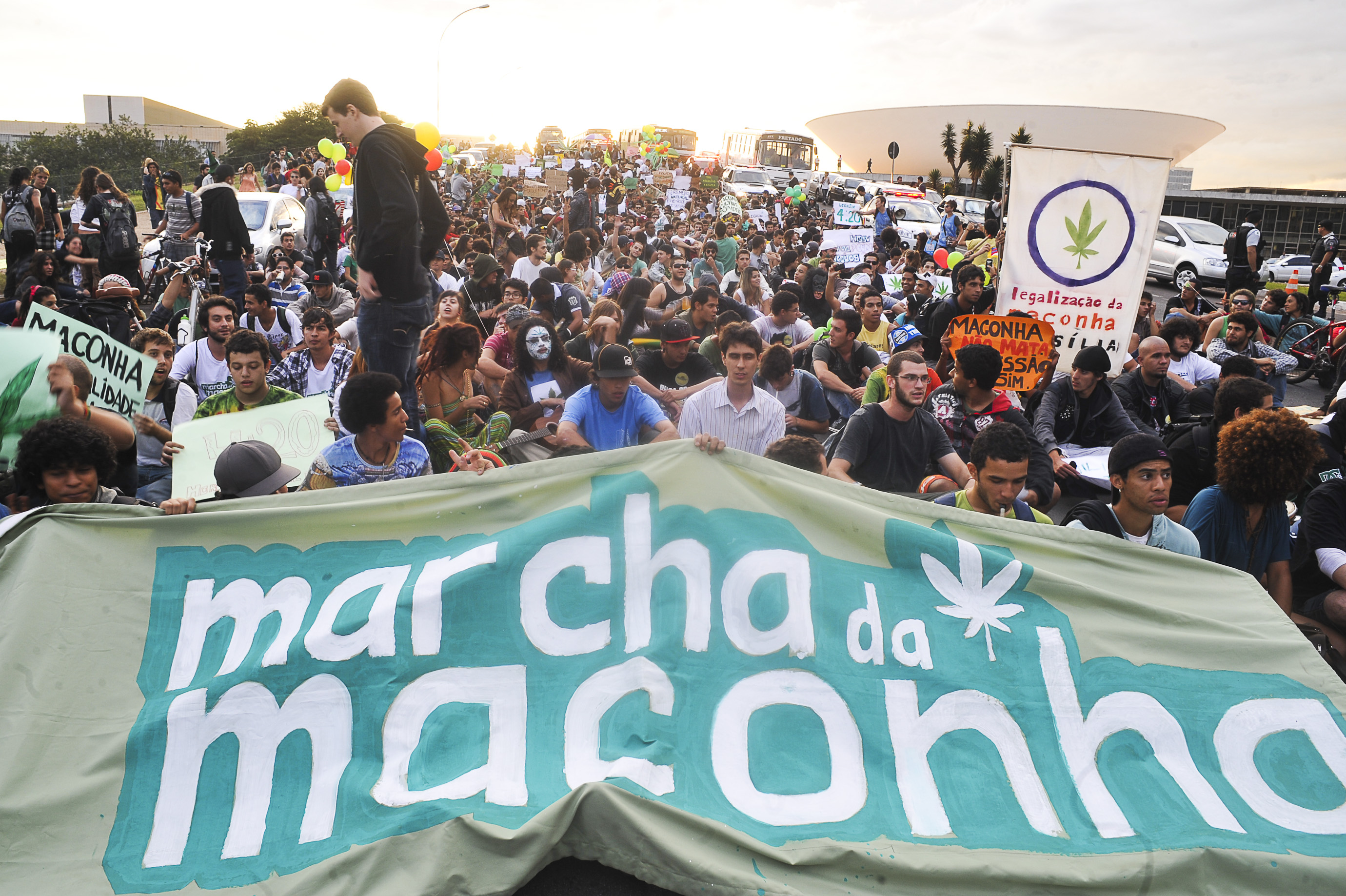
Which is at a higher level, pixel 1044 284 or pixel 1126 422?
pixel 1044 284

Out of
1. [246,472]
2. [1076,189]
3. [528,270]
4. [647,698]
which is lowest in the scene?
[647,698]

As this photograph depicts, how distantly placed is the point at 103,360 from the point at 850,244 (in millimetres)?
12681

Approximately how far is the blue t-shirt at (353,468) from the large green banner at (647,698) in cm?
65

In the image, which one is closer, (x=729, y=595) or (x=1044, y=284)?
(x=729, y=595)

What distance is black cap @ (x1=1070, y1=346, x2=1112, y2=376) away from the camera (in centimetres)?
730

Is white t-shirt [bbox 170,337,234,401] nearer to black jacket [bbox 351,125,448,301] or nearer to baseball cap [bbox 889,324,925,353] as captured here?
black jacket [bbox 351,125,448,301]

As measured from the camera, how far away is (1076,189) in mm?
8156

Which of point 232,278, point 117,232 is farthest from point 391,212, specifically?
point 117,232

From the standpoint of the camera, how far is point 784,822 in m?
3.04

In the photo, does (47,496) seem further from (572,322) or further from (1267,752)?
(572,322)

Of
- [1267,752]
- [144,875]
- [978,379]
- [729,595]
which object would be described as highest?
[978,379]

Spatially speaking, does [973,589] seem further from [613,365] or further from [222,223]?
[222,223]

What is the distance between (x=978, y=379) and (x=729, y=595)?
136 inches

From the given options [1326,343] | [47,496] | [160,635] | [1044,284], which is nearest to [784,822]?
[160,635]
